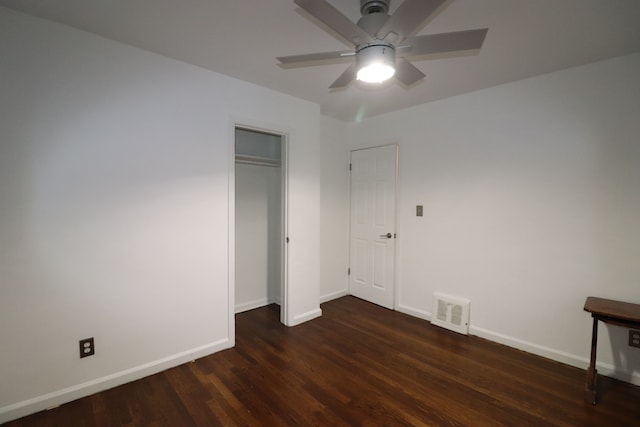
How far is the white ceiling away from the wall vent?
86.8 inches

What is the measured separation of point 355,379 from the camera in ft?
7.44

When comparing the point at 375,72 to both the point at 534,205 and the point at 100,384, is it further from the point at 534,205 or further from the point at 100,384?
the point at 100,384

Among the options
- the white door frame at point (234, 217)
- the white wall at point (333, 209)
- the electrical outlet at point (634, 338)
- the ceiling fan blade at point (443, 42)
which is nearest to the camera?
the ceiling fan blade at point (443, 42)

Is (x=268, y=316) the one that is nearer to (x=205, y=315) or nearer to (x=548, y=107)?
(x=205, y=315)

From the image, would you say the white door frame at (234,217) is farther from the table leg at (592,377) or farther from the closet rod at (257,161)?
the table leg at (592,377)

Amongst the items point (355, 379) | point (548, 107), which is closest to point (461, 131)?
point (548, 107)

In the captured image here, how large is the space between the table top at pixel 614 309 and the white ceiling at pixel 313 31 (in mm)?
1865

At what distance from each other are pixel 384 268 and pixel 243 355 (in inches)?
78.4

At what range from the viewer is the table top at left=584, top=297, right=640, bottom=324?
76.0 inches

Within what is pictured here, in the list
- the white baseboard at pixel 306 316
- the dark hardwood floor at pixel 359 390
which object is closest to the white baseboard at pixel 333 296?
the white baseboard at pixel 306 316

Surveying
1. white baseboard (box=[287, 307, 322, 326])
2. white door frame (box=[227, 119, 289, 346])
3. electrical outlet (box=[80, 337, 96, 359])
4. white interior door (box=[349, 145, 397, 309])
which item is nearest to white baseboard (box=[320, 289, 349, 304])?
white interior door (box=[349, 145, 397, 309])

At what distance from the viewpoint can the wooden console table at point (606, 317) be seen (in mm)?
1931

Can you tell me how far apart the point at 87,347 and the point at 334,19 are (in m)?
2.59

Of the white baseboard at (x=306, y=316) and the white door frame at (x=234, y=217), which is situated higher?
the white door frame at (x=234, y=217)
